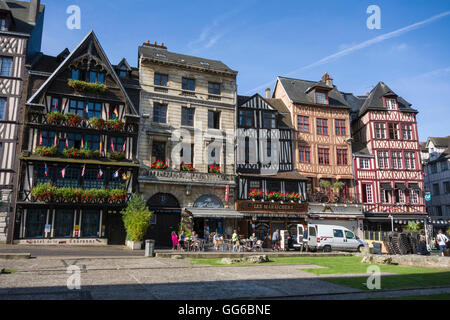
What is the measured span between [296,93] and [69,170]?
20920 mm

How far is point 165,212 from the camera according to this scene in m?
23.8

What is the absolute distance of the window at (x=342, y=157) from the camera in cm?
3042

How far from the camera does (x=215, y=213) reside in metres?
23.5

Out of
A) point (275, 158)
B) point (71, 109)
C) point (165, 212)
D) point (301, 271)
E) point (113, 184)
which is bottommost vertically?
point (301, 271)

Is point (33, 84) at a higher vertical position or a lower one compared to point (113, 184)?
higher

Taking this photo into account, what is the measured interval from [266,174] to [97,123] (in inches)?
522

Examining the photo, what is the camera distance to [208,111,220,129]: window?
26.8 meters

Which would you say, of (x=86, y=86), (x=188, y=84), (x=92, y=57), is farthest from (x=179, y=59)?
(x=86, y=86)

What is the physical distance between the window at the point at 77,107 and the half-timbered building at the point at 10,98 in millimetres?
2967

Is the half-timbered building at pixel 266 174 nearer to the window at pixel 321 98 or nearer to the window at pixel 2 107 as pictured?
the window at pixel 321 98
